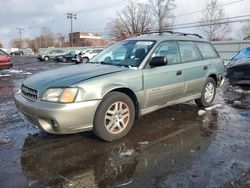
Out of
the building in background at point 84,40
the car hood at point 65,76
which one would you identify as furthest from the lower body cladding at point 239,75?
the building in background at point 84,40

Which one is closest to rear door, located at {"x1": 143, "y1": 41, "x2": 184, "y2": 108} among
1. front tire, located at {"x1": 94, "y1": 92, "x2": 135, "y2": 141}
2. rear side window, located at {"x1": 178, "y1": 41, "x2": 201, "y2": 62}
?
rear side window, located at {"x1": 178, "y1": 41, "x2": 201, "y2": 62}

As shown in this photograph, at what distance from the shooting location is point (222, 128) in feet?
17.9

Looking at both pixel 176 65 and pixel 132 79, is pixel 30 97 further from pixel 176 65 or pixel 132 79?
pixel 176 65

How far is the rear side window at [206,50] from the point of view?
6742 mm

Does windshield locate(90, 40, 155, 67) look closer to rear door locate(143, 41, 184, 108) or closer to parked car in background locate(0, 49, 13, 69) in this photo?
rear door locate(143, 41, 184, 108)

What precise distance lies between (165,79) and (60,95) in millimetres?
2041

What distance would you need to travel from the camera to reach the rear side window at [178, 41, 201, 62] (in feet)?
20.0

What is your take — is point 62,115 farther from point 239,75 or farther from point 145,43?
point 239,75

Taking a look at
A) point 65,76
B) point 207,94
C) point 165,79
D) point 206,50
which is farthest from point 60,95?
point 206,50

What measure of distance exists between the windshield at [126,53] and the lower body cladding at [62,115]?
4.08 ft

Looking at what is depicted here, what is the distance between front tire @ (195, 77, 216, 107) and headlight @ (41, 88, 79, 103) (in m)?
3.46

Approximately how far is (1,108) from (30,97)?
303 centimetres

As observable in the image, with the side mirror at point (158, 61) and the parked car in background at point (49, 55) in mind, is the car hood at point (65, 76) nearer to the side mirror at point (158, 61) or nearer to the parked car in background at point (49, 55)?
the side mirror at point (158, 61)

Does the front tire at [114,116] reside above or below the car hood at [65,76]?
below
